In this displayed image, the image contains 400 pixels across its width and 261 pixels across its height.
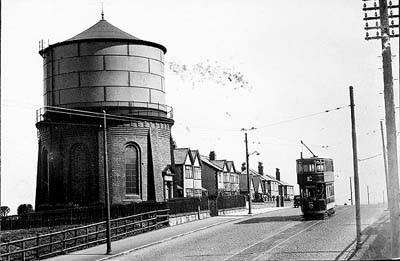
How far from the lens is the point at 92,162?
4538 centimetres

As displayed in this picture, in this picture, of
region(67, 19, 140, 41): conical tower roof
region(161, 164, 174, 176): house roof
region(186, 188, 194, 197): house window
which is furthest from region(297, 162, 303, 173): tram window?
region(186, 188, 194, 197): house window

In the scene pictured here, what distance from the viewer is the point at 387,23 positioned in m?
17.1

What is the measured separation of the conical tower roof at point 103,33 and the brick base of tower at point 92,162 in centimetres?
754

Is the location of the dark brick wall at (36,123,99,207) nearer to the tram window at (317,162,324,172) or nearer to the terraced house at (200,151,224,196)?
the tram window at (317,162,324,172)

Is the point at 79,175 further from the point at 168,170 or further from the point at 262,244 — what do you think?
the point at 262,244

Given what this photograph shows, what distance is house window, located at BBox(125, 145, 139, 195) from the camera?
151ft

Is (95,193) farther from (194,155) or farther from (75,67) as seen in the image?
(194,155)

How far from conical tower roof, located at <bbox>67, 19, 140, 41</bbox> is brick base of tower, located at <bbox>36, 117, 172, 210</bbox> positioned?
754 cm

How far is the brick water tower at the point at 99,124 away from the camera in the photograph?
4541cm

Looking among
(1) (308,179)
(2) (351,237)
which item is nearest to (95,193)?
(1) (308,179)

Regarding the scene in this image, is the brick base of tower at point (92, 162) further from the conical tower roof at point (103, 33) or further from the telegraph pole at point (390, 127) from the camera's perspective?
the telegraph pole at point (390, 127)

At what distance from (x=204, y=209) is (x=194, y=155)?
2816 centimetres

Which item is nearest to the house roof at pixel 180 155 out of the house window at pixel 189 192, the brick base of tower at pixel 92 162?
the house window at pixel 189 192

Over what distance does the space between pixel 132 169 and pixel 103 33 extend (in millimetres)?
12050
